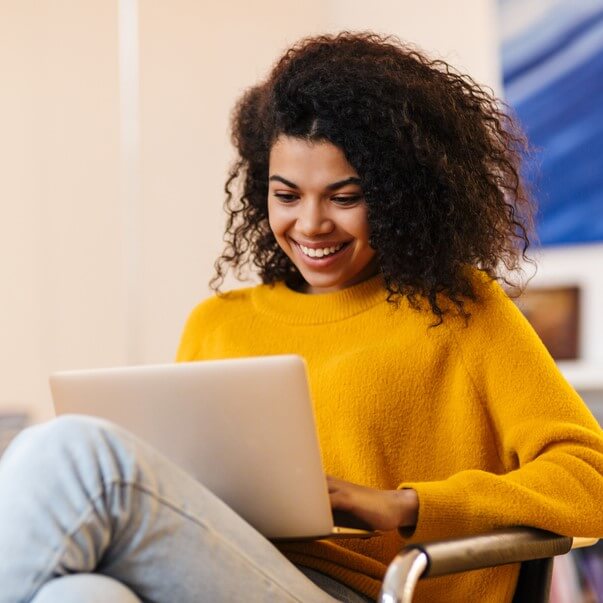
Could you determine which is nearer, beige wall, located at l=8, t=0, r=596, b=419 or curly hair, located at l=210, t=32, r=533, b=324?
curly hair, located at l=210, t=32, r=533, b=324

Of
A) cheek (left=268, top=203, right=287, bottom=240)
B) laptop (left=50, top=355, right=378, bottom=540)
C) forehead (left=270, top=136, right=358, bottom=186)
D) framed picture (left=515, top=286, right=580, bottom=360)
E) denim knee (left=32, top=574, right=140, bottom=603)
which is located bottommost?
framed picture (left=515, top=286, right=580, bottom=360)

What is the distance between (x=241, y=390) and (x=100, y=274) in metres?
1.82

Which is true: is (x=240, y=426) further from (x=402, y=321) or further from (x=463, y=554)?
(x=402, y=321)

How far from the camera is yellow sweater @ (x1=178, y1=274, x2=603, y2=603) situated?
1282mm

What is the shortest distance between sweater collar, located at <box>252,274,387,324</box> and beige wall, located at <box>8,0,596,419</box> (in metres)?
1.34


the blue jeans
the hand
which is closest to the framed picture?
the hand

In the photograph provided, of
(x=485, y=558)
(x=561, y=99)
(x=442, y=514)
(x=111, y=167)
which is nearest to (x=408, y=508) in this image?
(x=442, y=514)

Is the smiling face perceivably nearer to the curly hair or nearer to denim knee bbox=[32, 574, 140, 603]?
the curly hair

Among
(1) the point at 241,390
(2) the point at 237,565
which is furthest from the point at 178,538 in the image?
(1) the point at 241,390

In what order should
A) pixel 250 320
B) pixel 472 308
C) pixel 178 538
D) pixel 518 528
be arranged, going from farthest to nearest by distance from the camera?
1. pixel 250 320
2. pixel 472 308
3. pixel 518 528
4. pixel 178 538

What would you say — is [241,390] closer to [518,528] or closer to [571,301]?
[518,528]

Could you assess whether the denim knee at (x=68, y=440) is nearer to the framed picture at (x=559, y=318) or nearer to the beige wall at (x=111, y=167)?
the framed picture at (x=559, y=318)

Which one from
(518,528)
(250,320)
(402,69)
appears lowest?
(518,528)

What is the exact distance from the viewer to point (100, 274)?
291 cm
